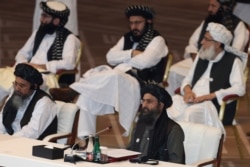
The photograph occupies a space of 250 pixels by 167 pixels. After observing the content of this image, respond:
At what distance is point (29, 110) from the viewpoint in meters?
7.96

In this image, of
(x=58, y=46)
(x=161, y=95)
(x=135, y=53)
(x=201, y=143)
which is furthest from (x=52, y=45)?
(x=201, y=143)

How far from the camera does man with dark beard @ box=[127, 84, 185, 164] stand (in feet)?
23.1

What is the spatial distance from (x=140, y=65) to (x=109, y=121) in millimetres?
1058

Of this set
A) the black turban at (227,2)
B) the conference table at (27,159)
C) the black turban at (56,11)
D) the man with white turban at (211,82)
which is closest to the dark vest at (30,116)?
the conference table at (27,159)

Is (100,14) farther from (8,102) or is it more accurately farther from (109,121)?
(8,102)

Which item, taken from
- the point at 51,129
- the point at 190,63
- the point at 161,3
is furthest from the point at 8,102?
the point at 161,3

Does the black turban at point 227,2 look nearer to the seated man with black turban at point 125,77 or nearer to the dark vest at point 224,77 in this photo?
the seated man with black turban at point 125,77

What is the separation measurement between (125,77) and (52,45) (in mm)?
1070

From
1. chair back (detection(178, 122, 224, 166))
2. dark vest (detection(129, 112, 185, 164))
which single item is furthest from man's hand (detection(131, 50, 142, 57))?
dark vest (detection(129, 112, 185, 164))

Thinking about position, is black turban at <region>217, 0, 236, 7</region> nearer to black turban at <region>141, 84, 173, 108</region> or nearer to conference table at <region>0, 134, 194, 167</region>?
black turban at <region>141, 84, 173, 108</region>

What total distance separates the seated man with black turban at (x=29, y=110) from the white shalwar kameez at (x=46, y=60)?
0.94m

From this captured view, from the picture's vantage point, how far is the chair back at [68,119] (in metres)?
7.90

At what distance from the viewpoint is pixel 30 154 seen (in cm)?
675

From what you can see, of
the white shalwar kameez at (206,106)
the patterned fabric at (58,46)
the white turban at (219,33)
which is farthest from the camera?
the patterned fabric at (58,46)
